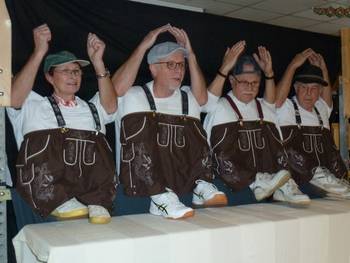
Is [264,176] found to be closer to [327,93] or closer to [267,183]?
[267,183]

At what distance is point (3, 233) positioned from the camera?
159cm

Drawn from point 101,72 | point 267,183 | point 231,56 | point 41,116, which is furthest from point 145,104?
point 267,183

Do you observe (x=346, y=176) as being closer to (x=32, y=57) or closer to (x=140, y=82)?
(x=140, y=82)

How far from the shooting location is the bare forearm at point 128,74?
195cm

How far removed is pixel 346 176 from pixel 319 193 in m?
0.30

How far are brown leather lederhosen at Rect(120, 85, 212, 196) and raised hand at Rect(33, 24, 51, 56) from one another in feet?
1.50

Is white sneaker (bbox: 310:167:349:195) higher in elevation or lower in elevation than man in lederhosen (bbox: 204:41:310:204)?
lower

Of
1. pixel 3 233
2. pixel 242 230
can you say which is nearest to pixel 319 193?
pixel 242 230

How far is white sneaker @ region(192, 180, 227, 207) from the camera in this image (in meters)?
1.86

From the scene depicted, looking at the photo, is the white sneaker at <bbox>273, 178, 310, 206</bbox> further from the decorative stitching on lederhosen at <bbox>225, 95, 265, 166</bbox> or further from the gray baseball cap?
the gray baseball cap

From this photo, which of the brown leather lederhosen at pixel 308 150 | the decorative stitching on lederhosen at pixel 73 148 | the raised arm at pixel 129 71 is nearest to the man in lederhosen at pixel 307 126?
the brown leather lederhosen at pixel 308 150

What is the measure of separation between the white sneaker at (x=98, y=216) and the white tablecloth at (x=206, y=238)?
0.03 meters

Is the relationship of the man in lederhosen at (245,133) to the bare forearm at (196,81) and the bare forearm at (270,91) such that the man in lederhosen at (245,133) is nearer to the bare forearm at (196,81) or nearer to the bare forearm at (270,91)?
the bare forearm at (270,91)

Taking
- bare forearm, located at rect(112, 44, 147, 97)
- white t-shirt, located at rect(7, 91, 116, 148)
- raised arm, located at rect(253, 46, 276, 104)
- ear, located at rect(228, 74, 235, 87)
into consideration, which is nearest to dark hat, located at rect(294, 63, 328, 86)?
raised arm, located at rect(253, 46, 276, 104)
